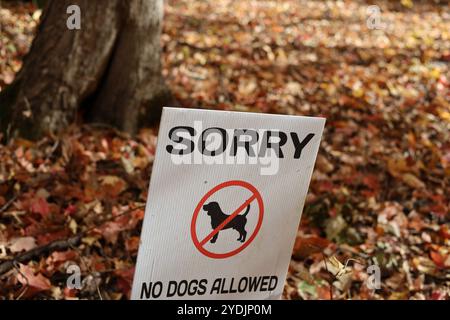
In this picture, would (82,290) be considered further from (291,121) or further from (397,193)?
(397,193)

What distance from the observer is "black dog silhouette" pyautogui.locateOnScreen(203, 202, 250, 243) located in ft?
6.16

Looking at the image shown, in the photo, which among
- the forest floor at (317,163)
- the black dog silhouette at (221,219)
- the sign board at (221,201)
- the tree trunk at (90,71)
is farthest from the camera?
the tree trunk at (90,71)

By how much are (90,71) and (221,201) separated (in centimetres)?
235

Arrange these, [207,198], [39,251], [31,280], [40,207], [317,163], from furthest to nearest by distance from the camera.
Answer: [317,163] → [40,207] → [39,251] → [31,280] → [207,198]

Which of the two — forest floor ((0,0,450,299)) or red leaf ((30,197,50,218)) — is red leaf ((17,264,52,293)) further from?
red leaf ((30,197,50,218))

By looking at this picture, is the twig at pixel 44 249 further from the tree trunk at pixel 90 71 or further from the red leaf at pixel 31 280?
the tree trunk at pixel 90 71

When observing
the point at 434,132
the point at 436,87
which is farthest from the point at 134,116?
the point at 436,87

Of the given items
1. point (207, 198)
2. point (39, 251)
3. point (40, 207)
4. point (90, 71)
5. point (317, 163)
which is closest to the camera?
point (207, 198)

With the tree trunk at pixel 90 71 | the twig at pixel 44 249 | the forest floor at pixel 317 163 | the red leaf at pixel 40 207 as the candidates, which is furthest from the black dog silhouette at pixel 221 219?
the tree trunk at pixel 90 71

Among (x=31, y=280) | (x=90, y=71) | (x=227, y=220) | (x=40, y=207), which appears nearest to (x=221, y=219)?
(x=227, y=220)

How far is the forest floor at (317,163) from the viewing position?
288 centimetres

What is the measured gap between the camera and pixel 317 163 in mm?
4141

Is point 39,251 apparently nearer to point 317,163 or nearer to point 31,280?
point 31,280

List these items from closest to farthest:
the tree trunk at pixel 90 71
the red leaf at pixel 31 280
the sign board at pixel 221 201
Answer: the sign board at pixel 221 201 → the red leaf at pixel 31 280 → the tree trunk at pixel 90 71
